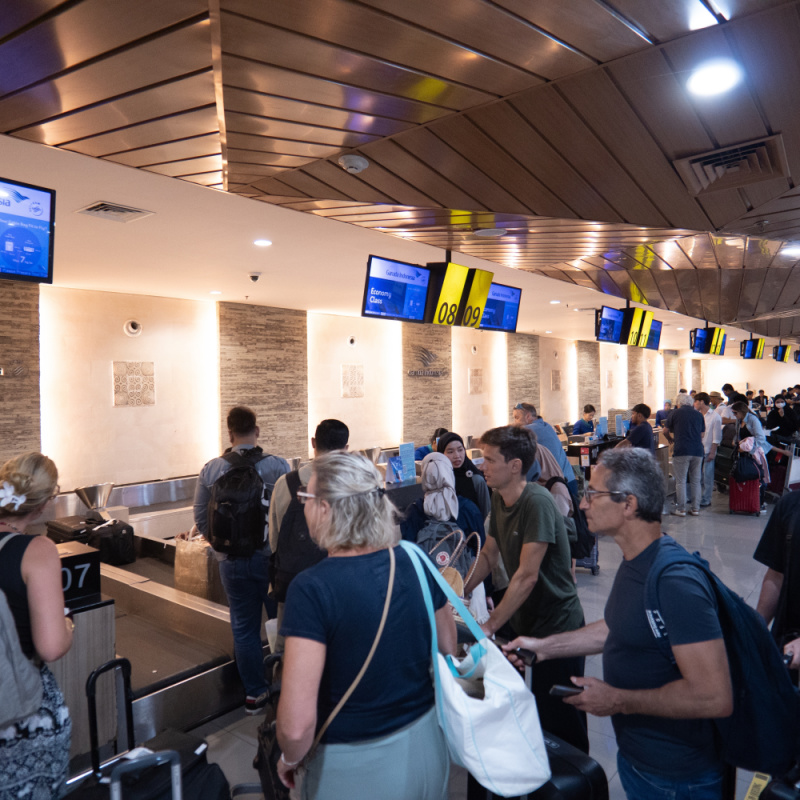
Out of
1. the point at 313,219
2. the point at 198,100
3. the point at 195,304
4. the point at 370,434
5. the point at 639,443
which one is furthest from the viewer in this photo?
the point at 370,434

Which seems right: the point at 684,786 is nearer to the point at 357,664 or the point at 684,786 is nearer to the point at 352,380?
the point at 357,664

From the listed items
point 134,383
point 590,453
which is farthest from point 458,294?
point 134,383

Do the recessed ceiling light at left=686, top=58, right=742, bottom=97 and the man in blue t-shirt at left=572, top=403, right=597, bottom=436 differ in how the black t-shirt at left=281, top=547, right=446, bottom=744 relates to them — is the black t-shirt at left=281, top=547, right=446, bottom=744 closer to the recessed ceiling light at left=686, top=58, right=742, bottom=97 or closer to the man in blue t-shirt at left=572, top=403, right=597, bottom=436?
the recessed ceiling light at left=686, top=58, right=742, bottom=97

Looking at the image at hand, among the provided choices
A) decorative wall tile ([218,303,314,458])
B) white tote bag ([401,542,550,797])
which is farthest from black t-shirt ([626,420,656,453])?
white tote bag ([401,542,550,797])

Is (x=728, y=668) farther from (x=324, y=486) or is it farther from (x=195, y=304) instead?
(x=195, y=304)

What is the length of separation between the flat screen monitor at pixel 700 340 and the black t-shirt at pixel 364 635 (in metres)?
14.6

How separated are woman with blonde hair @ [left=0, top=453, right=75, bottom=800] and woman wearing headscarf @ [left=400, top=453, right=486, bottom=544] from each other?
259 cm

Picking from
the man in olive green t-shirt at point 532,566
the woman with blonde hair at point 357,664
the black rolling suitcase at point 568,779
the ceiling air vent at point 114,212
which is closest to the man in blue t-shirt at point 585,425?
the ceiling air vent at point 114,212

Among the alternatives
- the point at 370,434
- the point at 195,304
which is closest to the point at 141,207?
the point at 195,304

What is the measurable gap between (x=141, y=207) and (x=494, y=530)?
3906mm

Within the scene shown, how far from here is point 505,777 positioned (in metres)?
1.52

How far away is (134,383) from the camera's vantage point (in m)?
10.3

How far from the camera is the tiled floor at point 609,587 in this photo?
10.4 ft

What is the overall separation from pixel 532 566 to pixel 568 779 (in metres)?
0.78
